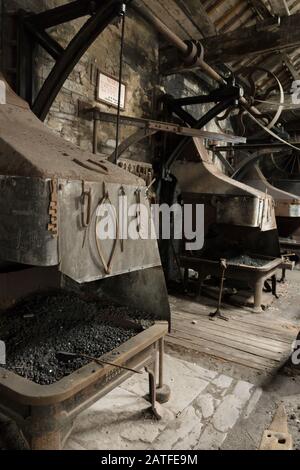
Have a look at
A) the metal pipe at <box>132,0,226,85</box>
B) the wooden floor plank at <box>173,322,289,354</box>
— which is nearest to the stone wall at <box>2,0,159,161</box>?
the metal pipe at <box>132,0,226,85</box>

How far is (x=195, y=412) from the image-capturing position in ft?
8.10

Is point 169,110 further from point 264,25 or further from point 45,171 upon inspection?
point 45,171

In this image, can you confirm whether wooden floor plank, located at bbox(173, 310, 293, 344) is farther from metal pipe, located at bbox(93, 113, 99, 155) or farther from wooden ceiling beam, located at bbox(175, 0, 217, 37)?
wooden ceiling beam, located at bbox(175, 0, 217, 37)

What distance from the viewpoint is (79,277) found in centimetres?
178

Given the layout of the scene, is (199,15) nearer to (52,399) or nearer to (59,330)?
(59,330)

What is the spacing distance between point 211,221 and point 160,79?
2.36 meters

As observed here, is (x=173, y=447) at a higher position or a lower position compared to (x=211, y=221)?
lower

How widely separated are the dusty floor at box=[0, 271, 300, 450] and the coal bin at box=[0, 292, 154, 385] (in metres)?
0.59

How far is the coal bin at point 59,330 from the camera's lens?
1.85 meters

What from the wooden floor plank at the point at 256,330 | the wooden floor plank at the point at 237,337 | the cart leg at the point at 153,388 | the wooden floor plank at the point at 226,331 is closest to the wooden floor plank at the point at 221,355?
the wooden floor plank at the point at 237,337

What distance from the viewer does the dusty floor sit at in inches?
84.3

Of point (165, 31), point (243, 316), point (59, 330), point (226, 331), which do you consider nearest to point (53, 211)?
point (59, 330)

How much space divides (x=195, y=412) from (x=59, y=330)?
3.86 ft

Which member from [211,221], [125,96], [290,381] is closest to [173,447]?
[290,381]
